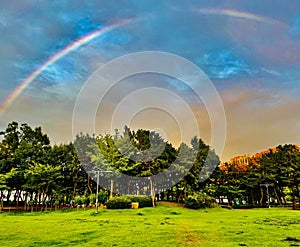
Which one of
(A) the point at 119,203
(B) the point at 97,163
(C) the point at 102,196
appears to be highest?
(B) the point at 97,163

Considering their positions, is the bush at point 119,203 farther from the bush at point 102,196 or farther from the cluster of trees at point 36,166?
the cluster of trees at point 36,166

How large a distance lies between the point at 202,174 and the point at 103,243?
29.3m

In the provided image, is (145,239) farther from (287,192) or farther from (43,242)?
(287,192)

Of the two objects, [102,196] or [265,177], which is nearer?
[102,196]

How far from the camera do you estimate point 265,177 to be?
3934 cm

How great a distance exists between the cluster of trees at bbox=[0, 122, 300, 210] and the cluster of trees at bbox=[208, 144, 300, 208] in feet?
0.39

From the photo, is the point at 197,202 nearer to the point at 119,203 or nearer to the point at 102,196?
the point at 119,203

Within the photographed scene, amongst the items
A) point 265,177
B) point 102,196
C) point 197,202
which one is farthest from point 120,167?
point 265,177

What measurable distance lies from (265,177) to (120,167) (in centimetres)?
1934

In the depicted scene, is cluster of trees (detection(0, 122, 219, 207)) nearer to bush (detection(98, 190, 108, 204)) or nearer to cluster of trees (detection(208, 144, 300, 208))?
bush (detection(98, 190, 108, 204))

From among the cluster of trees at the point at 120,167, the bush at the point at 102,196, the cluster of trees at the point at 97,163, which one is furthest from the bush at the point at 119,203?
the bush at the point at 102,196

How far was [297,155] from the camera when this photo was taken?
36.9m

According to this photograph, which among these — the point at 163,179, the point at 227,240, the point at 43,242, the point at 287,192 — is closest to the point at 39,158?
the point at 163,179

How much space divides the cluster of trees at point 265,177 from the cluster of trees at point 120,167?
0.39 feet
